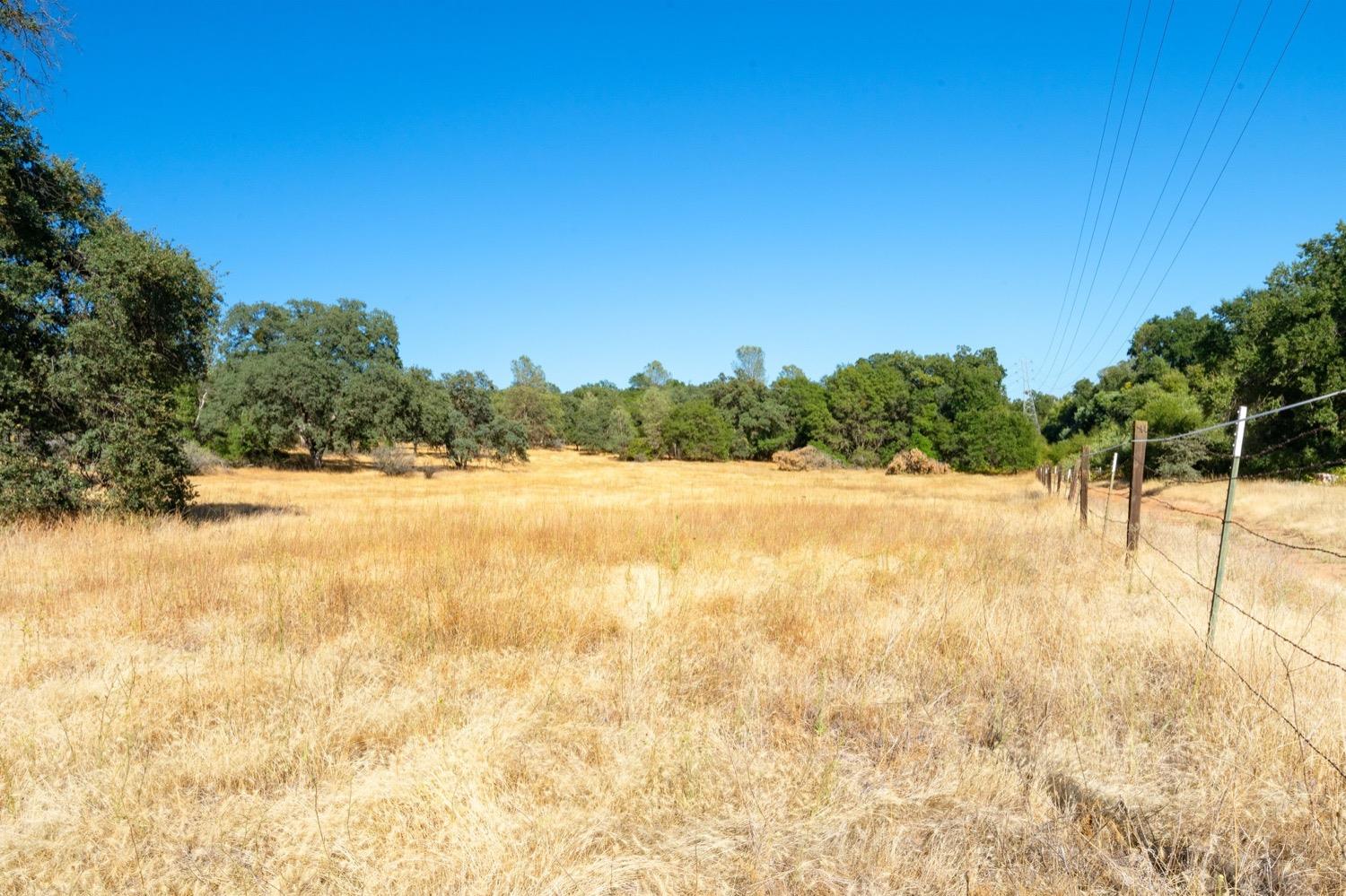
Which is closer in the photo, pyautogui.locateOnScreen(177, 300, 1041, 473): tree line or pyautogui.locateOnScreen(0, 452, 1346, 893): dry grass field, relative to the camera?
pyautogui.locateOnScreen(0, 452, 1346, 893): dry grass field

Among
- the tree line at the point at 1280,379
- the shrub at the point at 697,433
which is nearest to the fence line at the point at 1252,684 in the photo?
the tree line at the point at 1280,379

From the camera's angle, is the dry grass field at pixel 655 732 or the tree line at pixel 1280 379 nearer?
the dry grass field at pixel 655 732

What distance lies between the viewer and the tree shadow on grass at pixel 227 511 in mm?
13295

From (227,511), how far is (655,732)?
1602 centimetres

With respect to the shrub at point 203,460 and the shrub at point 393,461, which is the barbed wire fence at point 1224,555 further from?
the shrub at point 203,460

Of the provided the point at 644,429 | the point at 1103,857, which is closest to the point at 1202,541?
the point at 1103,857

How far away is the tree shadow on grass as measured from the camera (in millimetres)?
13295

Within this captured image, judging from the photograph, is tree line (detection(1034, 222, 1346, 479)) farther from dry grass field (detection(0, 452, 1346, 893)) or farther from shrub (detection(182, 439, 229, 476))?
shrub (detection(182, 439, 229, 476))

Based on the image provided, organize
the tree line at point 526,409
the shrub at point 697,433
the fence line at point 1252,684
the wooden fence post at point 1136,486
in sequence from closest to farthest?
the fence line at point 1252,684
the wooden fence post at point 1136,486
the tree line at point 526,409
the shrub at point 697,433

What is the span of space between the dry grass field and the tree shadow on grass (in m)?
5.19

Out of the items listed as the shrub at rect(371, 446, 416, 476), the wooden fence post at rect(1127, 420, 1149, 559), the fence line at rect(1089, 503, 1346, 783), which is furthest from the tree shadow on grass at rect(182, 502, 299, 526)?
the shrub at rect(371, 446, 416, 476)

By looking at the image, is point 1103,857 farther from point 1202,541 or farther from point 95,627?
point 1202,541

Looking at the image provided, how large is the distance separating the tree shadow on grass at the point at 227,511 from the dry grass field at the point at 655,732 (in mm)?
5195

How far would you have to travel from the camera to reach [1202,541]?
11070mm
